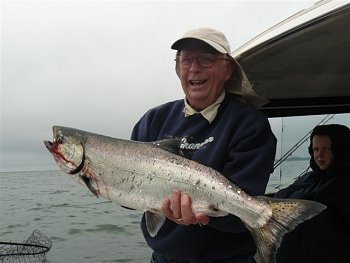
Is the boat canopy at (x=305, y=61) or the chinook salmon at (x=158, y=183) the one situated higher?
the boat canopy at (x=305, y=61)

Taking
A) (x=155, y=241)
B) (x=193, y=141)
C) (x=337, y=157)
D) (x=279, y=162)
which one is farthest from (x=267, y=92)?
(x=155, y=241)

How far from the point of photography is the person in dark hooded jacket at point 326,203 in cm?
519

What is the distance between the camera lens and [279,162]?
27.6 ft

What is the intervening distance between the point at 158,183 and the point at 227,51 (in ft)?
4.05

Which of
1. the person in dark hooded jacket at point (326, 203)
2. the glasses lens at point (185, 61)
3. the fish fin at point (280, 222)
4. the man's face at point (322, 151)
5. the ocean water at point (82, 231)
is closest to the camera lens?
the fish fin at point (280, 222)

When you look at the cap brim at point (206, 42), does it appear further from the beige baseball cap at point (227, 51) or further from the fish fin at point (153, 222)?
the fish fin at point (153, 222)

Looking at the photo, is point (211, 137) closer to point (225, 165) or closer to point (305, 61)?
point (225, 165)

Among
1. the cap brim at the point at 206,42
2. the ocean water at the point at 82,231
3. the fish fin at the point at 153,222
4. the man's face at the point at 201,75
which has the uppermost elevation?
the cap brim at the point at 206,42

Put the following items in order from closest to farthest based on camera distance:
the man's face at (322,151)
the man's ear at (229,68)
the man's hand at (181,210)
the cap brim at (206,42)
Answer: the man's hand at (181,210), the cap brim at (206,42), the man's ear at (229,68), the man's face at (322,151)

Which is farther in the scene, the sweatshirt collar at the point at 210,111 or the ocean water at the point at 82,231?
the ocean water at the point at 82,231

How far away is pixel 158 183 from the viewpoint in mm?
3277

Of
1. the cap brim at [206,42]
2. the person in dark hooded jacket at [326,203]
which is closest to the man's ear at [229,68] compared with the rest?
the cap brim at [206,42]

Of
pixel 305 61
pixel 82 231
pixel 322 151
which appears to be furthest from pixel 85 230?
pixel 305 61

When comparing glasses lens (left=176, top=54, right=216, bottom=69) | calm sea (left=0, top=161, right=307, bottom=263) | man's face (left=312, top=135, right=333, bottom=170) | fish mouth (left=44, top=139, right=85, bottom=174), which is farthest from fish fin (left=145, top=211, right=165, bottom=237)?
calm sea (left=0, top=161, right=307, bottom=263)
